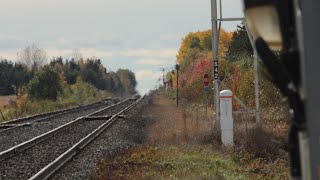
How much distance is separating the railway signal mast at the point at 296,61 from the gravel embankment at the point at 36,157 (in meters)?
8.45

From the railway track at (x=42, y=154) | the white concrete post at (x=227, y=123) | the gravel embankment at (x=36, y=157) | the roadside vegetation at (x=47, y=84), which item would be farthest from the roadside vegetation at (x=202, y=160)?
the roadside vegetation at (x=47, y=84)

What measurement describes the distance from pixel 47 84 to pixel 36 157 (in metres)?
51.6

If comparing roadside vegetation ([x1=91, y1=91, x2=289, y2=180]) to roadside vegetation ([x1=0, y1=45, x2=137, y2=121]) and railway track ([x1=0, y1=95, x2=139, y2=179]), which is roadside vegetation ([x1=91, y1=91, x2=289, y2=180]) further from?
roadside vegetation ([x1=0, y1=45, x2=137, y2=121])

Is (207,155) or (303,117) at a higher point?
(303,117)

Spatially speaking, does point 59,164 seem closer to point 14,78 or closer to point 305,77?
point 305,77

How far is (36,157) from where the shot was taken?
1305 centimetres

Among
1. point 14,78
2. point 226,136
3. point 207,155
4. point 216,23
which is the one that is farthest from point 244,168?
point 14,78

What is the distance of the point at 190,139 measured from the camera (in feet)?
47.8

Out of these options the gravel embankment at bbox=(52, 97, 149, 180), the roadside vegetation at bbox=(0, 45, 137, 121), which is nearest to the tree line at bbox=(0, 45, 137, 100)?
the roadside vegetation at bbox=(0, 45, 137, 121)

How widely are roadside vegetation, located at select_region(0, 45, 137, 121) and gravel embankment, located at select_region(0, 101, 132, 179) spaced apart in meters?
19.2

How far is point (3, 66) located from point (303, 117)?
120573 mm

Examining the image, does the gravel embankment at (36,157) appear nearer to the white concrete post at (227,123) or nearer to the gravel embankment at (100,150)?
the gravel embankment at (100,150)

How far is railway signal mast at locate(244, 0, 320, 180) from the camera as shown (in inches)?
86.5

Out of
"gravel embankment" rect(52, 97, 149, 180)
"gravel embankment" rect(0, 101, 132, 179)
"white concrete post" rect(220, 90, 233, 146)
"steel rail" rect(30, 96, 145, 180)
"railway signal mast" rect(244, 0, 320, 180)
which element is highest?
"railway signal mast" rect(244, 0, 320, 180)
